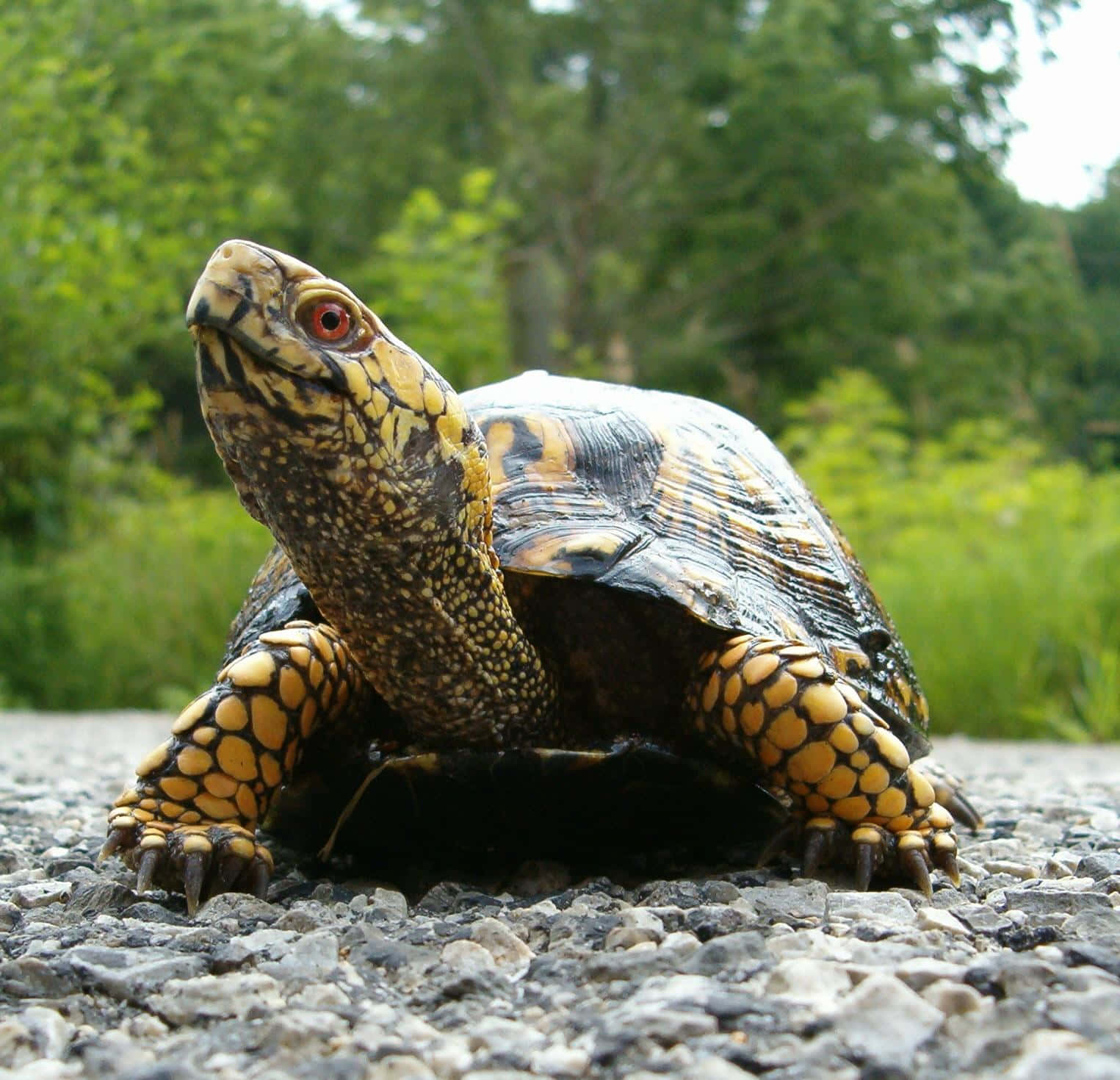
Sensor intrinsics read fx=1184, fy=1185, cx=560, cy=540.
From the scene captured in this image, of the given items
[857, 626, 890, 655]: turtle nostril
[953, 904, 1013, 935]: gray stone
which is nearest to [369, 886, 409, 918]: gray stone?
[953, 904, 1013, 935]: gray stone

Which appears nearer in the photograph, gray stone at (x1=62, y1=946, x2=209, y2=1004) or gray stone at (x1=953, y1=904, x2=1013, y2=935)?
gray stone at (x1=62, y1=946, x2=209, y2=1004)

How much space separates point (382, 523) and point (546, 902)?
576 millimetres

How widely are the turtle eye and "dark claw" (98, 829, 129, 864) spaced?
0.83 meters

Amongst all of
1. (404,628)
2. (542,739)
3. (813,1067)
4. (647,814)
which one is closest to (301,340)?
(404,628)

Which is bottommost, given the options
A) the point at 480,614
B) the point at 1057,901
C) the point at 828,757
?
the point at 1057,901

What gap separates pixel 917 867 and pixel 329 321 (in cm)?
118

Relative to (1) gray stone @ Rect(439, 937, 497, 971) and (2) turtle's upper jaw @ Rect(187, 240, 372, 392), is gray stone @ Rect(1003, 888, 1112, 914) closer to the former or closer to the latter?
(1) gray stone @ Rect(439, 937, 497, 971)

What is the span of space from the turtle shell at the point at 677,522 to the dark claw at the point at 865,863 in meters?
0.37

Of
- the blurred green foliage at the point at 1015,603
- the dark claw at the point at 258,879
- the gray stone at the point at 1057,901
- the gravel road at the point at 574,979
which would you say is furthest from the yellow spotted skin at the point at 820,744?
the blurred green foliage at the point at 1015,603

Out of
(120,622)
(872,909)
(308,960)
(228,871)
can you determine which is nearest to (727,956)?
(872,909)

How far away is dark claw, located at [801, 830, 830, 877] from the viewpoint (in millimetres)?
1843

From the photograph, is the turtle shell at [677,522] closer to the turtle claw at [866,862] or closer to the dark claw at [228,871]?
the turtle claw at [866,862]

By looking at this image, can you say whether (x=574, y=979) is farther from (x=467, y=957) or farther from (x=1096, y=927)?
(x=1096, y=927)

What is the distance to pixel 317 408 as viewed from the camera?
5.18 feet
